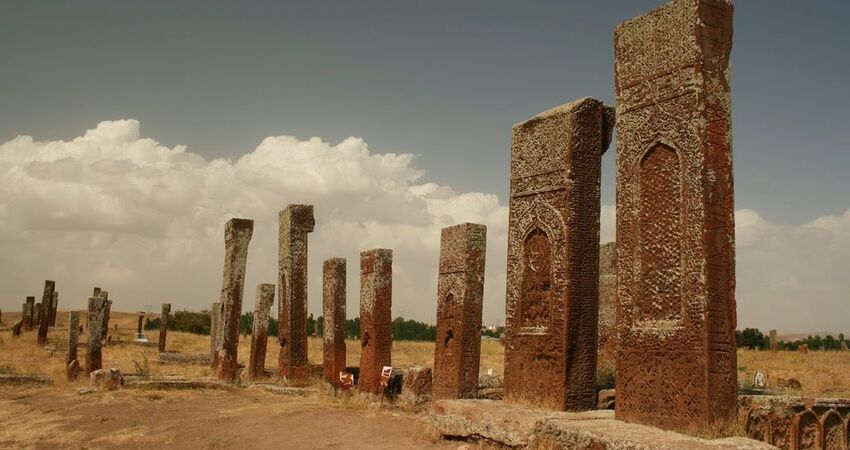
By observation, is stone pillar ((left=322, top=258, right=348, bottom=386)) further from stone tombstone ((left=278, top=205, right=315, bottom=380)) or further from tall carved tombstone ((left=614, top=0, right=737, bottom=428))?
tall carved tombstone ((left=614, top=0, right=737, bottom=428))

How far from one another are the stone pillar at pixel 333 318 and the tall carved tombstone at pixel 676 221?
8.13m

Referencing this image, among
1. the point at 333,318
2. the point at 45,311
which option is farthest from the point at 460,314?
the point at 45,311

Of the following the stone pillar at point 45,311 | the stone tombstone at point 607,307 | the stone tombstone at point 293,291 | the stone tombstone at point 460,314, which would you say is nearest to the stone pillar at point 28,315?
the stone pillar at point 45,311

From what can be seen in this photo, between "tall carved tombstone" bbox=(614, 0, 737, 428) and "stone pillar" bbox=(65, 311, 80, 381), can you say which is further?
"stone pillar" bbox=(65, 311, 80, 381)

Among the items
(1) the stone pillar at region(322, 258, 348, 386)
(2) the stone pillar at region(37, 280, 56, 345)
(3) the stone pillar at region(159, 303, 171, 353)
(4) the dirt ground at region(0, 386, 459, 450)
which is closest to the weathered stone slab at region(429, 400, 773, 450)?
(4) the dirt ground at region(0, 386, 459, 450)

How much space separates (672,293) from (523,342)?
6.41 ft

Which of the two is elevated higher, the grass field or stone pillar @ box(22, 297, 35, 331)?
stone pillar @ box(22, 297, 35, 331)

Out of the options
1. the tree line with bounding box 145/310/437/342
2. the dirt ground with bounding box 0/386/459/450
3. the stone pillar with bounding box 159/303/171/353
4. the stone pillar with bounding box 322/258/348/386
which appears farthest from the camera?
the tree line with bounding box 145/310/437/342

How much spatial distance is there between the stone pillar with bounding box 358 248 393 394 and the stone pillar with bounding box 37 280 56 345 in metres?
17.9

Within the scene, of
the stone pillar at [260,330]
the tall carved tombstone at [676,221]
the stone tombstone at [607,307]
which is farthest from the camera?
the stone pillar at [260,330]

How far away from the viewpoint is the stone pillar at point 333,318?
13.2 meters

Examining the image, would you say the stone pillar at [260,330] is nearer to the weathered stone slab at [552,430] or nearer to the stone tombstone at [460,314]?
the stone tombstone at [460,314]

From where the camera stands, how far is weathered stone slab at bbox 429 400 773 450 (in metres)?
4.68

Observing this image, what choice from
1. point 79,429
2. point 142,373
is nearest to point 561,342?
point 79,429
